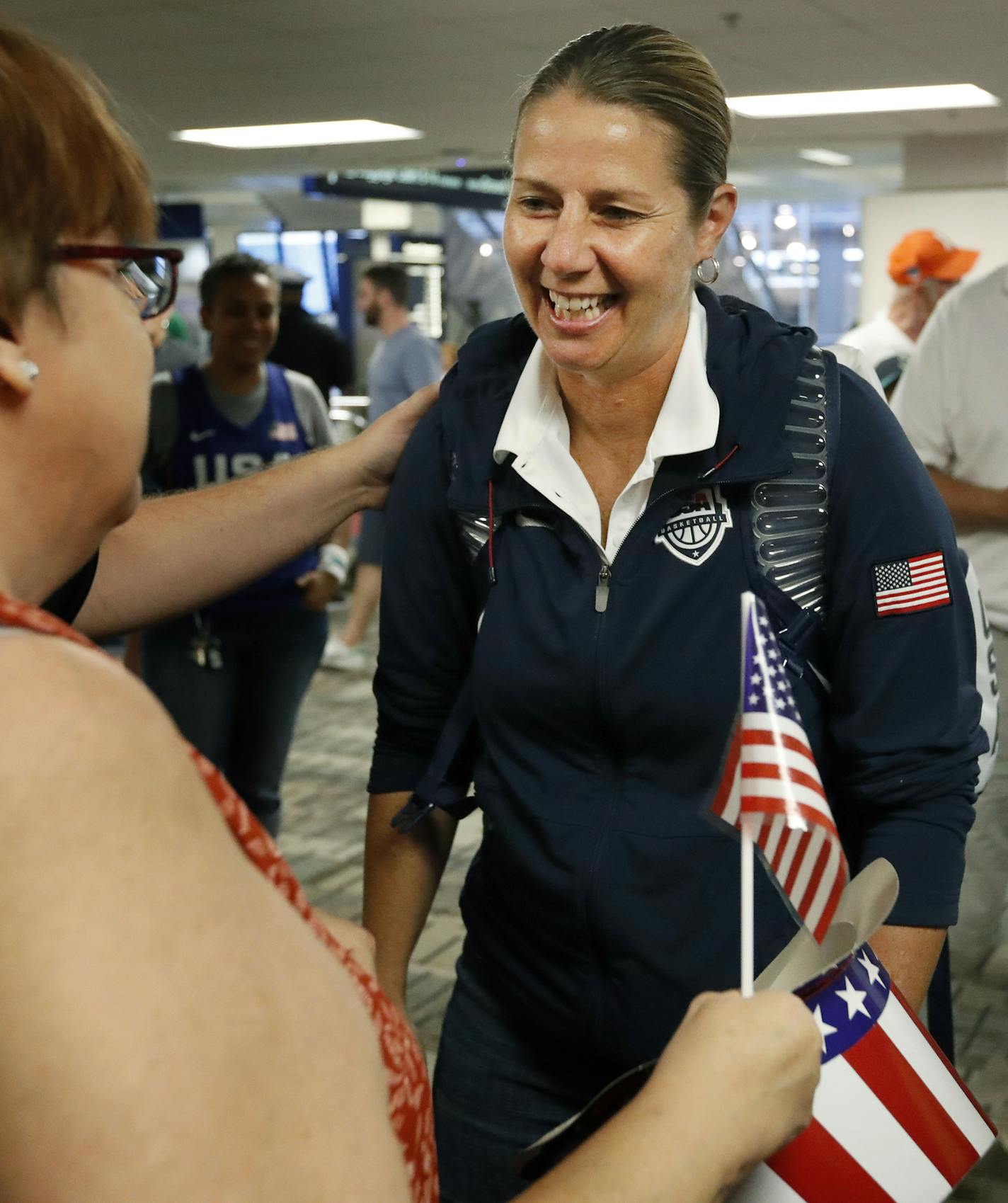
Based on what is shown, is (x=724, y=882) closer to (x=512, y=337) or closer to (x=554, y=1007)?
(x=554, y=1007)

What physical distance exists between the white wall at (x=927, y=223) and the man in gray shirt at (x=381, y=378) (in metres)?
5.95

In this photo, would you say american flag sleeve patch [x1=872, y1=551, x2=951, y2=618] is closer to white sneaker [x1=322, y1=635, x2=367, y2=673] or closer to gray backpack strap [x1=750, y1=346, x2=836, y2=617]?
gray backpack strap [x1=750, y1=346, x2=836, y2=617]

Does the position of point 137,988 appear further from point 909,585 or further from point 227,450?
point 227,450

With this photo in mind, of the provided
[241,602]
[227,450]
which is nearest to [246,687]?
[241,602]

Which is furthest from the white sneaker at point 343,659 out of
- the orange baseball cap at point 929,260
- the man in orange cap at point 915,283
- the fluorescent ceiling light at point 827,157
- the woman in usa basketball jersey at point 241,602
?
the fluorescent ceiling light at point 827,157

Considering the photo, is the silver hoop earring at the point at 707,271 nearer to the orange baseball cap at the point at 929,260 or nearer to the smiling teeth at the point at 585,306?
the smiling teeth at the point at 585,306

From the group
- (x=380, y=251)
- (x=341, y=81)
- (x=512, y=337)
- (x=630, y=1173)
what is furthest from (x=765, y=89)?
(x=630, y=1173)

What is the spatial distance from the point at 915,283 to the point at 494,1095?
4842 millimetres

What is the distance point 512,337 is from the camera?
5.88 feet

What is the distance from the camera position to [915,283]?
5.75 meters

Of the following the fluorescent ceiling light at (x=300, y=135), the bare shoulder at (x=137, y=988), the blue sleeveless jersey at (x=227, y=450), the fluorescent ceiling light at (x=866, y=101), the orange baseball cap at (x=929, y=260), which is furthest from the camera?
the fluorescent ceiling light at (x=300, y=135)

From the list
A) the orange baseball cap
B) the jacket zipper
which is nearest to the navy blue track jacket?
the jacket zipper

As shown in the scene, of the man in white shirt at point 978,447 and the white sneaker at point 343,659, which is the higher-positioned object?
the man in white shirt at point 978,447

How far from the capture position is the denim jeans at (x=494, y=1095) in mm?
1658
